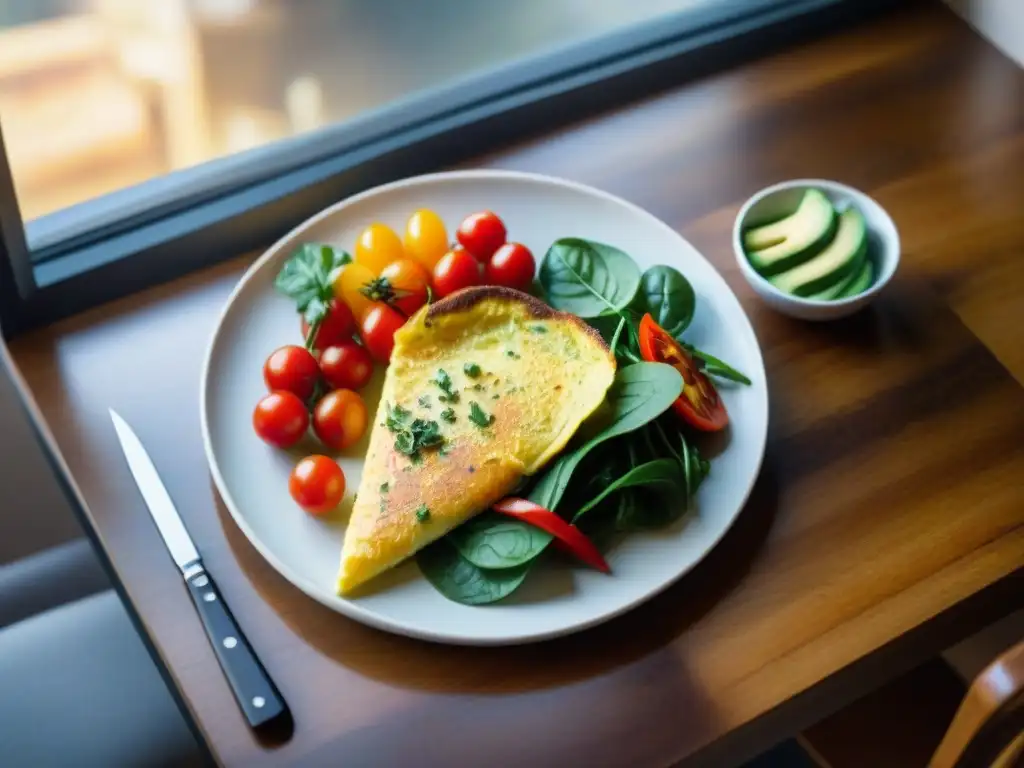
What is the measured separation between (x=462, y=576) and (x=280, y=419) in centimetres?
20

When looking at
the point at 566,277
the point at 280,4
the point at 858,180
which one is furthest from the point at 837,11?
the point at 280,4

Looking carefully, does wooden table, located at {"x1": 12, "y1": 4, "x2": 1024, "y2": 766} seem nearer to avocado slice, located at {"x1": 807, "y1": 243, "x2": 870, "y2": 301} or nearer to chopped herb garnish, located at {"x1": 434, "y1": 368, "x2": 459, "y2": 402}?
avocado slice, located at {"x1": 807, "y1": 243, "x2": 870, "y2": 301}

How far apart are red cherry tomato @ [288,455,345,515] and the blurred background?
424 millimetres

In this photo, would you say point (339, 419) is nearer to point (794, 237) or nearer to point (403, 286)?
point (403, 286)

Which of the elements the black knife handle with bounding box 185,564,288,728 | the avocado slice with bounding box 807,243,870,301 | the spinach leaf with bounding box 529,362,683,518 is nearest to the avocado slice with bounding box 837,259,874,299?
the avocado slice with bounding box 807,243,870,301

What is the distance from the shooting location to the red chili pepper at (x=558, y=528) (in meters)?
0.85

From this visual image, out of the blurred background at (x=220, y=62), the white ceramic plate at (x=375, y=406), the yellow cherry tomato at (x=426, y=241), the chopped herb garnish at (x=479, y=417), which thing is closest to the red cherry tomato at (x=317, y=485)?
the white ceramic plate at (x=375, y=406)

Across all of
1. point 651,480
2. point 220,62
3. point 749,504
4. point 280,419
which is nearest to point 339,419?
point 280,419

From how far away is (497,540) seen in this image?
854 mm

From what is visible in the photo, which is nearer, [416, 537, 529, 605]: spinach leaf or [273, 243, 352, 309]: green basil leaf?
[416, 537, 529, 605]: spinach leaf

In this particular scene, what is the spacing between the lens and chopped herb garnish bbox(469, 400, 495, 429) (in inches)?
35.6

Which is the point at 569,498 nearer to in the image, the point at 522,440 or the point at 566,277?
the point at 522,440

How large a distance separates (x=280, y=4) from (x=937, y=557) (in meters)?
1.12

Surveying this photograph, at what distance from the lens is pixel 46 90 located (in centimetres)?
129
